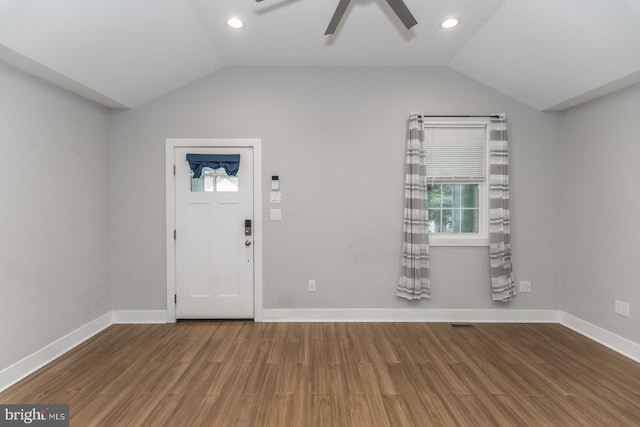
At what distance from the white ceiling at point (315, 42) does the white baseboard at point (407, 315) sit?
7.83 ft

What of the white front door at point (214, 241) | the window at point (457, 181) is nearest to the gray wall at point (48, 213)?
the white front door at point (214, 241)

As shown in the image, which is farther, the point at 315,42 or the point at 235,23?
the point at 315,42

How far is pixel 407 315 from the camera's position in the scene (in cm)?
344

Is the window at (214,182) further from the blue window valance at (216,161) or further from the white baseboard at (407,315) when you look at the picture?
the white baseboard at (407,315)

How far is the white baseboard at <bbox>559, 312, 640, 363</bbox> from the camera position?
2.65 meters

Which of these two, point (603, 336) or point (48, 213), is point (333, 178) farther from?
point (603, 336)

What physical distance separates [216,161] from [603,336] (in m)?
4.40

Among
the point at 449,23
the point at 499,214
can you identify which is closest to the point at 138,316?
the point at 499,214

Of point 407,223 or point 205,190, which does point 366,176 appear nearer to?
point 407,223

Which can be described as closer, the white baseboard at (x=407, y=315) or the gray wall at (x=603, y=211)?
the gray wall at (x=603, y=211)

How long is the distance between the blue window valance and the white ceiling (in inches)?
33.1

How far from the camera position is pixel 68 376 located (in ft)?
7.81

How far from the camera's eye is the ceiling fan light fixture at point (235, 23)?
2561 millimetres

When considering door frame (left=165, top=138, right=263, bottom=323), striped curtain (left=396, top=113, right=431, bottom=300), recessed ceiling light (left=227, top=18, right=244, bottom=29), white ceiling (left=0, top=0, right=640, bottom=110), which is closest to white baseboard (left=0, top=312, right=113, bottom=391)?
door frame (left=165, top=138, right=263, bottom=323)
